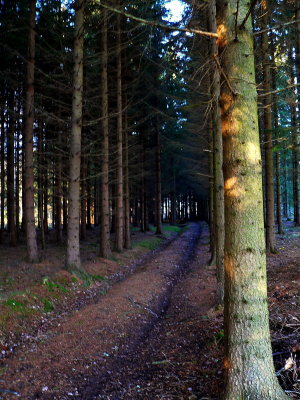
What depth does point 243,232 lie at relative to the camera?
138 inches

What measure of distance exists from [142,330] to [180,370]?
8.15ft

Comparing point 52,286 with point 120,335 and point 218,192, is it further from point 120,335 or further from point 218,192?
point 218,192

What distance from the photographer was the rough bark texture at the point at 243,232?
3387 mm

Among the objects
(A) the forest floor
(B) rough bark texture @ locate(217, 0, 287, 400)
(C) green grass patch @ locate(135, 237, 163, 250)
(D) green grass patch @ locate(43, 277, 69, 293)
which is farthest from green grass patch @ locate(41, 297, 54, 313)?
(C) green grass patch @ locate(135, 237, 163, 250)

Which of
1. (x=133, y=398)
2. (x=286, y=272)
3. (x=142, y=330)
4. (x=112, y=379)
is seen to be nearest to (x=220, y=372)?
(x=133, y=398)

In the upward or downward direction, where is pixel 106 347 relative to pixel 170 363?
downward

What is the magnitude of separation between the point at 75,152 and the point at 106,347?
8.25 metres

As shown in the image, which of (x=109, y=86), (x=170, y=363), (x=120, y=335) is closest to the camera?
(x=170, y=363)

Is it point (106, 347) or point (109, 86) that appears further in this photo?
point (109, 86)

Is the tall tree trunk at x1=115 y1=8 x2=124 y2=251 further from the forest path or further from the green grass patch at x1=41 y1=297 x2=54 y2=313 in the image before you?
the green grass patch at x1=41 y1=297 x2=54 y2=313

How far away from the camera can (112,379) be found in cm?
507

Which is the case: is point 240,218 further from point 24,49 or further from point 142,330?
point 24,49

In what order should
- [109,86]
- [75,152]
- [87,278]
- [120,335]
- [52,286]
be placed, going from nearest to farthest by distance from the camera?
[120,335]
[52,286]
[87,278]
[75,152]
[109,86]

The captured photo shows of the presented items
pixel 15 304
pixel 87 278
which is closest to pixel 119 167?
pixel 87 278
